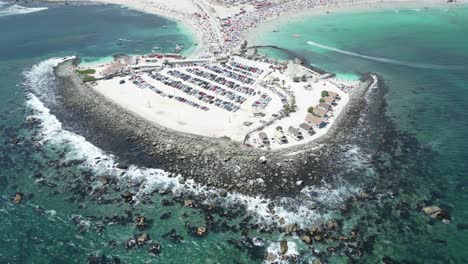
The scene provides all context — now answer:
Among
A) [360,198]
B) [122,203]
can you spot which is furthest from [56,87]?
[360,198]

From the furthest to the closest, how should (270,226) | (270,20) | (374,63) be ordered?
(270,20)
(374,63)
(270,226)

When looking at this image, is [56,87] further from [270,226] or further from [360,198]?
A: [360,198]

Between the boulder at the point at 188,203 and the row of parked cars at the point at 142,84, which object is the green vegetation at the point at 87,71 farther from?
the boulder at the point at 188,203

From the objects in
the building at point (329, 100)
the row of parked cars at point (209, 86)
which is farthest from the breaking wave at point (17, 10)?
the building at point (329, 100)

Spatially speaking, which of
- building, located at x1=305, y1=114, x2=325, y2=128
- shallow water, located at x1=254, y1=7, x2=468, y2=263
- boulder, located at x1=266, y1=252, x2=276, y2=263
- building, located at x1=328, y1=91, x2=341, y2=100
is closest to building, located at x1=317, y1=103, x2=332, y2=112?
building, located at x1=305, y1=114, x2=325, y2=128

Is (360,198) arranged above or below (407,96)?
below

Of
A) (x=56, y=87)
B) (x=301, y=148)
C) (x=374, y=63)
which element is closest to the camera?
(x=301, y=148)

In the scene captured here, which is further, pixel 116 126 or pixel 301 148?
pixel 116 126

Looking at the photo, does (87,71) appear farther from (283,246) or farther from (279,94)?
(283,246)

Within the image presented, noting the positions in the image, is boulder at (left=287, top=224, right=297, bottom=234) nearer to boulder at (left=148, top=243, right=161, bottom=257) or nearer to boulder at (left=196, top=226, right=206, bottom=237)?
boulder at (left=196, top=226, right=206, bottom=237)
